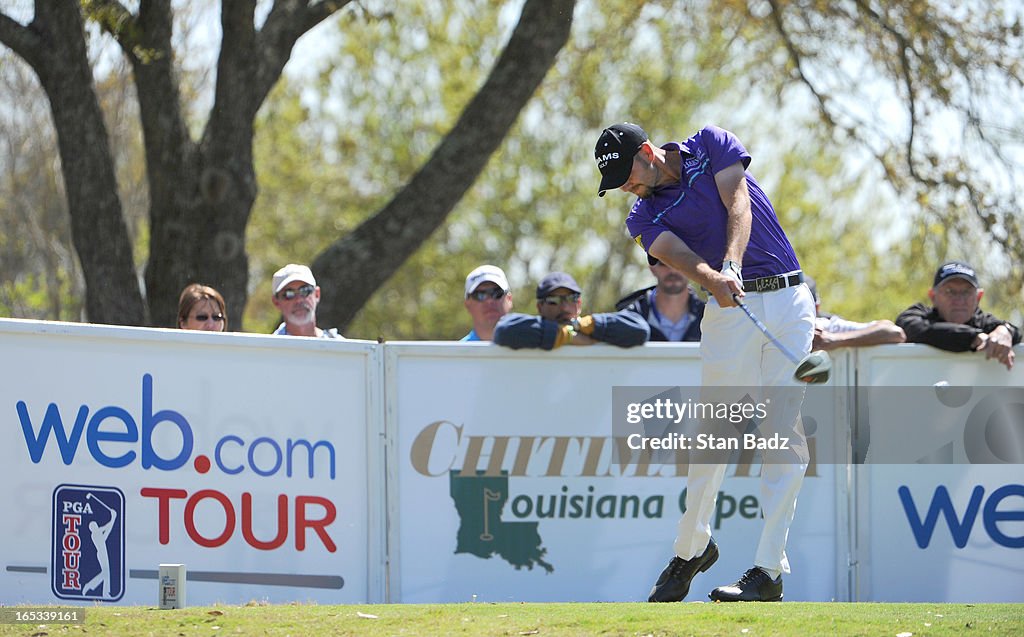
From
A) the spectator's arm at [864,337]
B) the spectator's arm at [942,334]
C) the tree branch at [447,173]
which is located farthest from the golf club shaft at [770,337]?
the tree branch at [447,173]

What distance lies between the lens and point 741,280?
5977 mm

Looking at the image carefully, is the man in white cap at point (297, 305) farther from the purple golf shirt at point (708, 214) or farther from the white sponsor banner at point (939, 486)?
the white sponsor banner at point (939, 486)

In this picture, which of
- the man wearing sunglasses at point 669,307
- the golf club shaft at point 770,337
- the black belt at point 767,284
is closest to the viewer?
the golf club shaft at point 770,337

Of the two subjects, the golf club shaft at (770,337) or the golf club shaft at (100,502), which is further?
the golf club shaft at (100,502)

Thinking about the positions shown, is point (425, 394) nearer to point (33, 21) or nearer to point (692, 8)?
point (33, 21)

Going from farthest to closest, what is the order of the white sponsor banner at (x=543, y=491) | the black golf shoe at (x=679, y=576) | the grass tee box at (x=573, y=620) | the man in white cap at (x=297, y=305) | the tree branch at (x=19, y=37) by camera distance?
the tree branch at (x=19, y=37)
the man in white cap at (x=297, y=305)
the white sponsor banner at (x=543, y=491)
the black golf shoe at (x=679, y=576)
the grass tee box at (x=573, y=620)

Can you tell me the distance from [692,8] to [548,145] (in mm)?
15390

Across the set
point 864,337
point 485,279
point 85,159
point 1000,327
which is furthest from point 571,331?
point 85,159

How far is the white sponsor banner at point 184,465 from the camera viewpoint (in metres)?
6.82

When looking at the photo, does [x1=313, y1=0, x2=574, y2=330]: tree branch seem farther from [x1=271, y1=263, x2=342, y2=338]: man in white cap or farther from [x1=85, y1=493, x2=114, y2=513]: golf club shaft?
[x1=85, y1=493, x2=114, y2=513]: golf club shaft

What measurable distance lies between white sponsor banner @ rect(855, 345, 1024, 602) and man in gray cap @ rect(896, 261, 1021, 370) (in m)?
0.09

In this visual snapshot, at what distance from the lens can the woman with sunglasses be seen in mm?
7990

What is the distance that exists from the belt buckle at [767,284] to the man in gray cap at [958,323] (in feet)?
6.09

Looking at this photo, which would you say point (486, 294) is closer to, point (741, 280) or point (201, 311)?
point (201, 311)
